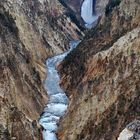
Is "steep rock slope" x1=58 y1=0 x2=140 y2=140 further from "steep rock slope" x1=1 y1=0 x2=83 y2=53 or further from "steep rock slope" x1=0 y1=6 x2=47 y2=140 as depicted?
"steep rock slope" x1=1 y1=0 x2=83 y2=53

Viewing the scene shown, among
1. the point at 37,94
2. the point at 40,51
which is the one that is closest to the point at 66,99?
the point at 37,94

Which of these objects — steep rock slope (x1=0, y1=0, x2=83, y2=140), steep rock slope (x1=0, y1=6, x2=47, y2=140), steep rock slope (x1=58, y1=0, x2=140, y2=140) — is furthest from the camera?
steep rock slope (x1=0, y1=0, x2=83, y2=140)

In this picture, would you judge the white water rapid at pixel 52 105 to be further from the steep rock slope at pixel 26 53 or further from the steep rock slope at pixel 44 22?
the steep rock slope at pixel 44 22

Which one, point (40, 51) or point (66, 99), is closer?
point (66, 99)

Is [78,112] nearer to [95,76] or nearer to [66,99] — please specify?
[95,76]

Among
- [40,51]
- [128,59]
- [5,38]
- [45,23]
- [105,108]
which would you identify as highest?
[45,23]

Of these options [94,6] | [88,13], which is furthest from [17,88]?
[88,13]

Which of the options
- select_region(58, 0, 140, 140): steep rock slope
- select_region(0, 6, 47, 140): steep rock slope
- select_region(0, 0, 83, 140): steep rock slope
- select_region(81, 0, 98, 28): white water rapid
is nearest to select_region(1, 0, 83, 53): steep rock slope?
select_region(0, 0, 83, 140): steep rock slope
